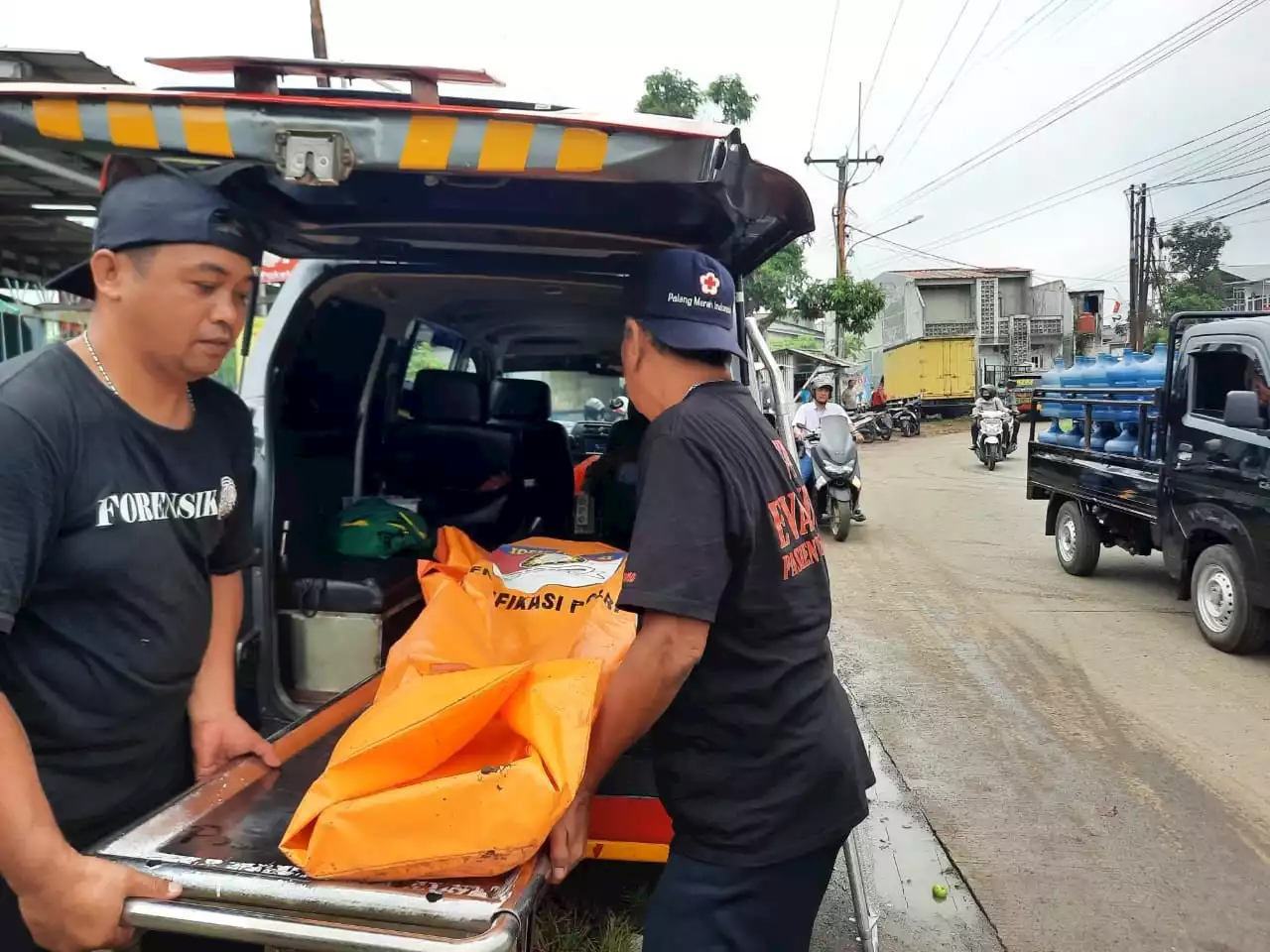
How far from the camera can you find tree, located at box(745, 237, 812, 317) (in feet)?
73.6

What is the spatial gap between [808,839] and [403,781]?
75 cm

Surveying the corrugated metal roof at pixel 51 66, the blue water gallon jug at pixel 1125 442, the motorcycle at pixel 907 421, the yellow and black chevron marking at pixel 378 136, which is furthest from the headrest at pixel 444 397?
the motorcycle at pixel 907 421

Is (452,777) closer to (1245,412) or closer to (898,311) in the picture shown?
(1245,412)

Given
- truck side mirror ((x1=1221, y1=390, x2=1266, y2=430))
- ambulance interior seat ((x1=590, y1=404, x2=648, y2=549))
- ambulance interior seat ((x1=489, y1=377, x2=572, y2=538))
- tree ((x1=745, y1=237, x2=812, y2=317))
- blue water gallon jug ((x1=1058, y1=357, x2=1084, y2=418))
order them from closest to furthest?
ambulance interior seat ((x1=590, y1=404, x2=648, y2=549)) < ambulance interior seat ((x1=489, y1=377, x2=572, y2=538)) < truck side mirror ((x1=1221, y1=390, x2=1266, y2=430)) < blue water gallon jug ((x1=1058, y1=357, x2=1084, y2=418)) < tree ((x1=745, y1=237, x2=812, y2=317))

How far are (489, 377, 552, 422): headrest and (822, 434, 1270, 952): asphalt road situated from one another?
2562 mm

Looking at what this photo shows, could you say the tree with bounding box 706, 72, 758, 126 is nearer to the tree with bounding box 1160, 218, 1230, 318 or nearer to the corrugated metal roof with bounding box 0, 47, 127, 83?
the corrugated metal roof with bounding box 0, 47, 127, 83

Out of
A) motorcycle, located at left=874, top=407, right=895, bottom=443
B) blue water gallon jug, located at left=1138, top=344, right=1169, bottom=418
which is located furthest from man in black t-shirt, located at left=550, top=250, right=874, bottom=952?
motorcycle, located at left=874, top=407, right=895, bottom=443

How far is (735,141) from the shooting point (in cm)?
182

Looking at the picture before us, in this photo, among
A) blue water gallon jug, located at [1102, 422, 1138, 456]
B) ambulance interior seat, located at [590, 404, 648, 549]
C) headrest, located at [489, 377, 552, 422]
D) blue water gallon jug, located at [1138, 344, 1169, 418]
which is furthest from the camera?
blue water gallon jug, located at [1138, 344, 1169, 418]

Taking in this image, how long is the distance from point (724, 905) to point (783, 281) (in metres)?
23.1

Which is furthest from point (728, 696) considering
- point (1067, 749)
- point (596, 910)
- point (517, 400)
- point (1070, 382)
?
point (1070, 382)

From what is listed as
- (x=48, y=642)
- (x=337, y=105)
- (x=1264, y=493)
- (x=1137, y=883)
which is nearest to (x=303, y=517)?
(x=48, y=642)

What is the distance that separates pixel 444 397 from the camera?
4539 millimetres

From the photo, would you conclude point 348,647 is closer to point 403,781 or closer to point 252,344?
point 252,344
